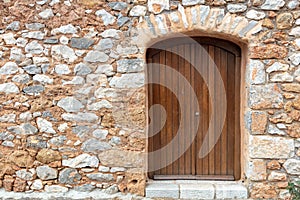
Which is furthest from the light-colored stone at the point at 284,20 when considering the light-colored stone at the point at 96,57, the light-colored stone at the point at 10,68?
the light-colored stone at the point at 10,68

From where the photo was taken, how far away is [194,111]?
12.1 ft

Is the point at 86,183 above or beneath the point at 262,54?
beneath

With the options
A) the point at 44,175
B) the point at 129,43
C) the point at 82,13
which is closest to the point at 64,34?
the point at 82,13

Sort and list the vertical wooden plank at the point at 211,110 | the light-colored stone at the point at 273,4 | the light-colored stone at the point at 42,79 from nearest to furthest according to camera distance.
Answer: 1. the light-colored stone at the point at 273,4
2. the light-colored stone at the point at 42,79
3. the vertical wooden plank at the point at 211,110

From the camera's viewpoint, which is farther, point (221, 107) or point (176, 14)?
point (221, 107)

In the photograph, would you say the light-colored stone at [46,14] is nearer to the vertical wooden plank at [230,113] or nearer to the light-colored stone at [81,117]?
the light-colored stone at [81,117]

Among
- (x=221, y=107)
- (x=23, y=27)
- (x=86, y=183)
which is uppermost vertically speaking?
(x=23, y=27)

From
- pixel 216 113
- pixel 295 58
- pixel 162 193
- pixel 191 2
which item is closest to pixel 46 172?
→ pixel 162 193

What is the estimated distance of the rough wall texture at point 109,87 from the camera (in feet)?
10.7

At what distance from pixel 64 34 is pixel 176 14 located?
112 centimetres

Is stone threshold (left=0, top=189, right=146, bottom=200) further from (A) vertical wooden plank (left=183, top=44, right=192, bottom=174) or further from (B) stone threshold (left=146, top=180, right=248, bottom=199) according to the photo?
(A) vertical wooden plank (left=183, top=44, right=192, bottom=174)

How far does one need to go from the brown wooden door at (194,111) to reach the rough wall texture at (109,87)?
0.21m

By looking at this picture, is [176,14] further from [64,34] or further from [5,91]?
[5,91]

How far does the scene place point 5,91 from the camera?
A: 347 centimetres
